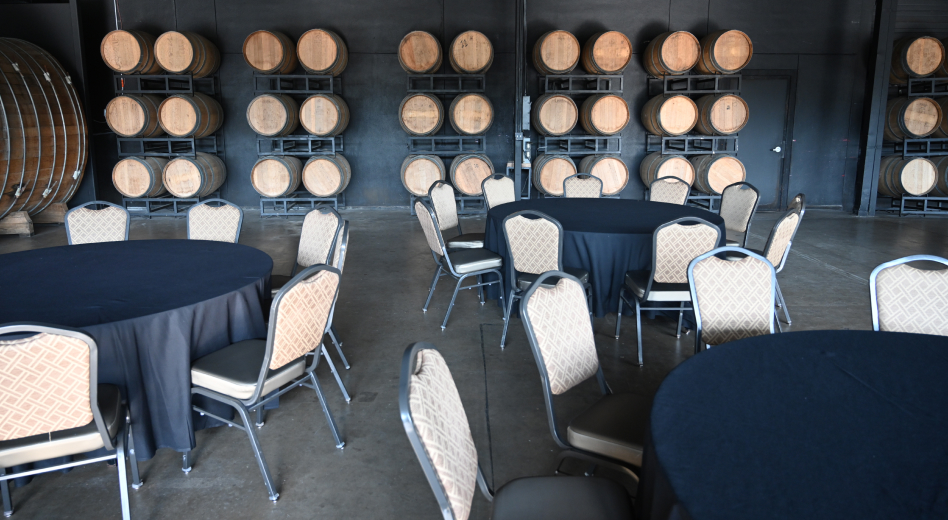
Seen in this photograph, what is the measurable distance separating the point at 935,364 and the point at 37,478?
3.09 m

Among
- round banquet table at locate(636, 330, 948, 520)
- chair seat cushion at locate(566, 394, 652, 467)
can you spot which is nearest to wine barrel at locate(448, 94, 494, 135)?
chair seat cushion at locate(566, 394, 652, 467)

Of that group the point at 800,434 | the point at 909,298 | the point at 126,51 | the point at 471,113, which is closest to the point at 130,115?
the point at 126,51

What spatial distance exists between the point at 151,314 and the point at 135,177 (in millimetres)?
6228

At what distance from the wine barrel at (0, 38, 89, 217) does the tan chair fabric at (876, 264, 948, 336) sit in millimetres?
7733

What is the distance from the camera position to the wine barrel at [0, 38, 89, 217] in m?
6.48

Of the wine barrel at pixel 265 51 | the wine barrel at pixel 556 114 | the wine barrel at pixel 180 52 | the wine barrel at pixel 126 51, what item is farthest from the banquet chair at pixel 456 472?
the wine barrel at pixel 126 51

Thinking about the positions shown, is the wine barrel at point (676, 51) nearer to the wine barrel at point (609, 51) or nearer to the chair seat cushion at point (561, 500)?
the wine barrel at point (609, 51)

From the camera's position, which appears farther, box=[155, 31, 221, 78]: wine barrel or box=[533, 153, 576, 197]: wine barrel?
box=[533, 153, 576, 197]: wine barrel

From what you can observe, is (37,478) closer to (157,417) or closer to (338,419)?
(157,417)

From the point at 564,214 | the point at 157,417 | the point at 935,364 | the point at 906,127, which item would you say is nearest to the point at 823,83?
the point at 906,127

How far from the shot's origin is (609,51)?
24.9ft

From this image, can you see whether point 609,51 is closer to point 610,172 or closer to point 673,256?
point 610,172

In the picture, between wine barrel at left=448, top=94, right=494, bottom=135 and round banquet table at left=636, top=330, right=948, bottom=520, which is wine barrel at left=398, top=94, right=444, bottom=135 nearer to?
wine barrel at left=448, top=94, right=494, bottom=135

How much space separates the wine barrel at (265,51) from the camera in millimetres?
7535
